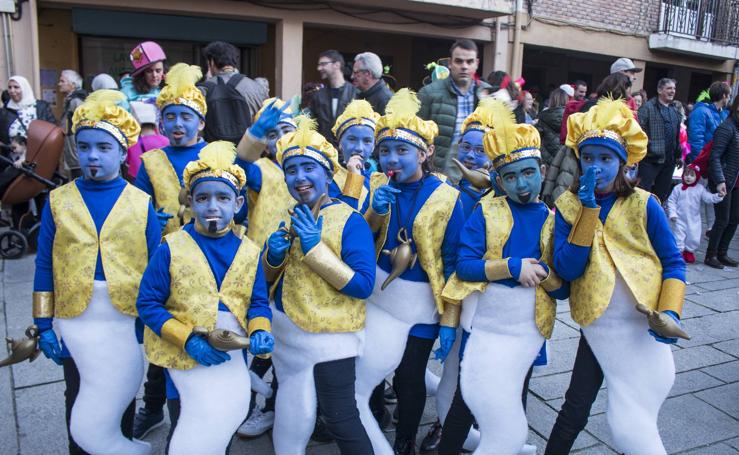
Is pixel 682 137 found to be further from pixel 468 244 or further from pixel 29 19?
pixel 29 19

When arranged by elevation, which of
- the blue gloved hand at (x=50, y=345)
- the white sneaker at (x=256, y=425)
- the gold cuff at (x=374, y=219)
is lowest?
the white sneaker at (x=256, y=425)

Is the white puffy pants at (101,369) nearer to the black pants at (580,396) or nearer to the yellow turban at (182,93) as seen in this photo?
the yellow turban at (182,93)

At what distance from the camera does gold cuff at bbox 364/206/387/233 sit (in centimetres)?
286

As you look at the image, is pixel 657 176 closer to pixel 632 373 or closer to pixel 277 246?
pixel 632 373

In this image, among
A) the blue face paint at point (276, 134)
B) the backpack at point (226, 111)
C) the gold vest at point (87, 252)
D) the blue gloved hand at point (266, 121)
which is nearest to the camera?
the gold vest at point (87, 252)

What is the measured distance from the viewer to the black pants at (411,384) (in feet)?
9.91

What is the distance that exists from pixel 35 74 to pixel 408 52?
7655 mm

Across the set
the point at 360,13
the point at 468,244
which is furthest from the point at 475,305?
the point at 360,13

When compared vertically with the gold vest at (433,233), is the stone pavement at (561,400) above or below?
below

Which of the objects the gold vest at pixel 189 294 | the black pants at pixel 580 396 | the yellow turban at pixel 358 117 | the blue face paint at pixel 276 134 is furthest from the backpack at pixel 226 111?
the black pants at pixel 580 396

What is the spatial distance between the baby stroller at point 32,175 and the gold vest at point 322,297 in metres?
4.70

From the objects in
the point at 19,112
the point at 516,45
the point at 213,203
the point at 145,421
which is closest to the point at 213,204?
the point at 213,203

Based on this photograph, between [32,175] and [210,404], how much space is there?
4956mm

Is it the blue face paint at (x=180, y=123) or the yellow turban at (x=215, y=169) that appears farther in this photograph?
the blue face paint at (x=180, y=123)
